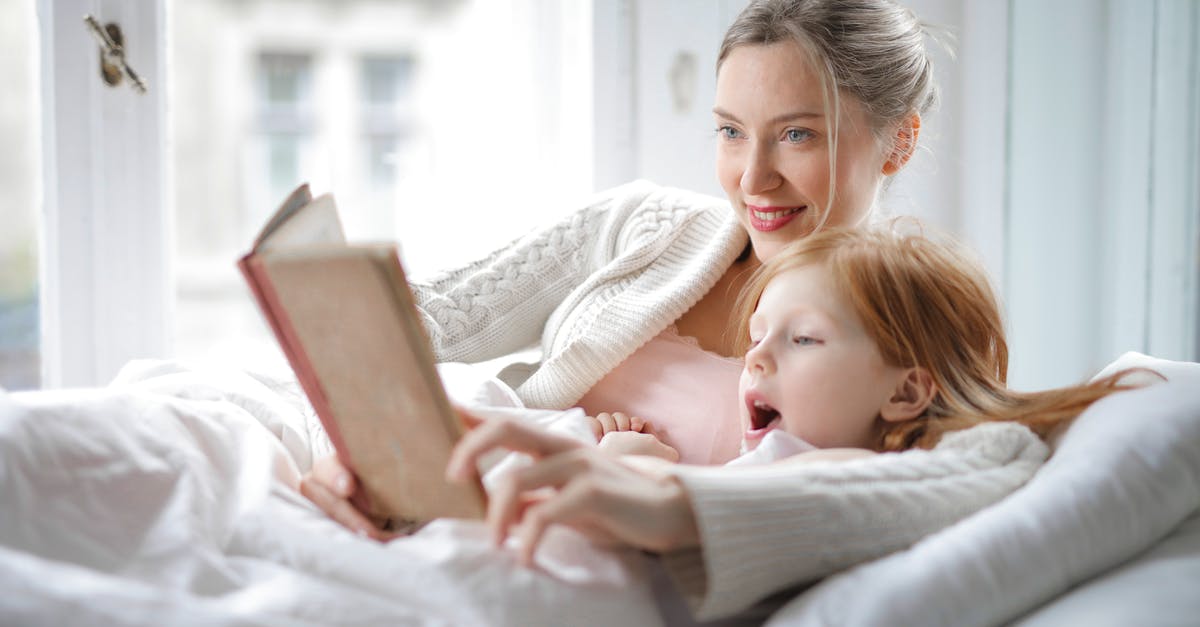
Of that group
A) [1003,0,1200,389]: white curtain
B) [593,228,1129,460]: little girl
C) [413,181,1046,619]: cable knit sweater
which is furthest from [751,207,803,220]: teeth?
[1003,0,1200,389]: white curtain

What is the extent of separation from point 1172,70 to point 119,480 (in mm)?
2228

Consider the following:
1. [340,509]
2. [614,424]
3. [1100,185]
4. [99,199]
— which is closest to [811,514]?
[340,509]

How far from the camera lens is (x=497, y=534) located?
0.78 metres

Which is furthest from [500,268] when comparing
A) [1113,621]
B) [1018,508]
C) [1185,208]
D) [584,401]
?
[1185,208]

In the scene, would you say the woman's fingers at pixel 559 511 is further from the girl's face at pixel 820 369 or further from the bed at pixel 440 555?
the girl's face at pixel 820 369

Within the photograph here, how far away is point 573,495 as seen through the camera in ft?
2.44

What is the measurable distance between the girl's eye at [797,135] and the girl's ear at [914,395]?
47 centimetres

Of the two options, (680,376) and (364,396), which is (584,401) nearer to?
(680,376)

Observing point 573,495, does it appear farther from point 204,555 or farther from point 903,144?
point 903,144

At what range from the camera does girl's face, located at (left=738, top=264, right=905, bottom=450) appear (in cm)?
104

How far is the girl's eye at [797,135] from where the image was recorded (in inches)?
55.7

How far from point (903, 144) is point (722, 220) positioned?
0.97ft

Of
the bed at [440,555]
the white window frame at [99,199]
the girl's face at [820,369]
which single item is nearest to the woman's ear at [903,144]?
the girl's face at [820,369]

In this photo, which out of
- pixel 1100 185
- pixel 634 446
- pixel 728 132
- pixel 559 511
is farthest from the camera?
pixel 1100 185
